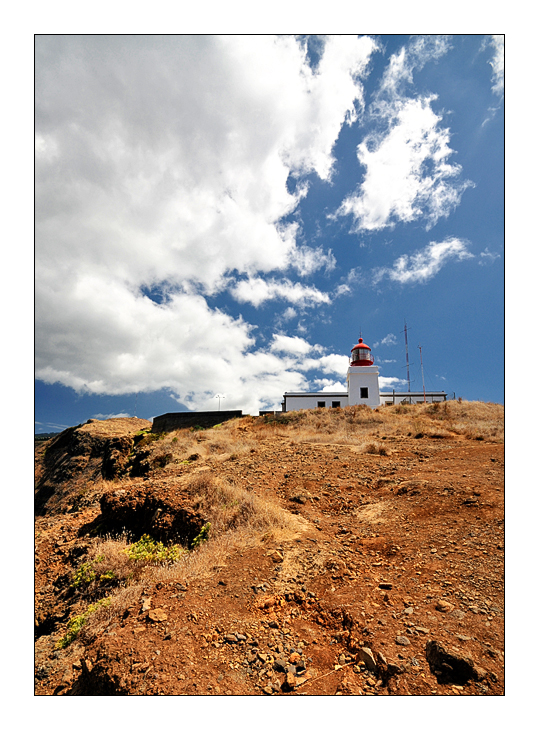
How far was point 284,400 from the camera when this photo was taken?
36125 mm

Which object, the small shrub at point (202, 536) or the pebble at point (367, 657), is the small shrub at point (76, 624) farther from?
the pebble at point (367, 657)

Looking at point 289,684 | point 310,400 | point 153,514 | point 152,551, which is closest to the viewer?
point 289,684

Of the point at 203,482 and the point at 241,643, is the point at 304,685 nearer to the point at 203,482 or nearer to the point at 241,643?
the point at 241,643

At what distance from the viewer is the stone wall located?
27989 millimetres

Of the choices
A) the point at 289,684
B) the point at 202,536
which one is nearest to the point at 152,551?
the point at 202,536

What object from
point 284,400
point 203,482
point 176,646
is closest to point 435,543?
point 176,646

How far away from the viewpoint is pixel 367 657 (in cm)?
326

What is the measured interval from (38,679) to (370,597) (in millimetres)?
4132

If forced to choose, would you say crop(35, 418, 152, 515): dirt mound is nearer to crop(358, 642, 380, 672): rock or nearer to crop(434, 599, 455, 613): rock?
crop(358, 642, 380, 672): rock

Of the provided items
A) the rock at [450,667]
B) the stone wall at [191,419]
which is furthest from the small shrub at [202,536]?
the stone wall at [191,419]

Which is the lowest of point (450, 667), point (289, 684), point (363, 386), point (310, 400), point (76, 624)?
point (76, 624)

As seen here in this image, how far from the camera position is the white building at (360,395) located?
32.6m

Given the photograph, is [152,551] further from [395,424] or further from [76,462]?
[76,462]

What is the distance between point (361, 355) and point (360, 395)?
4.52 m
